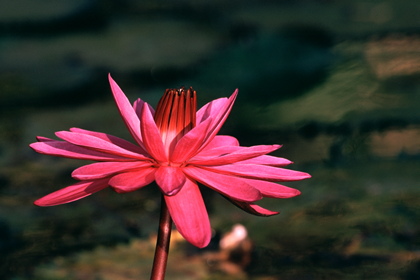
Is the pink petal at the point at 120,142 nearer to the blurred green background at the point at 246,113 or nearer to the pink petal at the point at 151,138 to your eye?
the pink petal at the point at 151,138

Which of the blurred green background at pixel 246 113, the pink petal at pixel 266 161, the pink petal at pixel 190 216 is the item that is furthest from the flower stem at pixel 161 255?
the blurred green background at pixel 246 113

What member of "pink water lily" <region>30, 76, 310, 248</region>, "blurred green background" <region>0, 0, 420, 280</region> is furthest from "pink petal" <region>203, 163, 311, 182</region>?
"blurred green background" <region>0, 0, 420, 280</region>

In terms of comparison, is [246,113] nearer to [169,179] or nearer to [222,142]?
[222,142]

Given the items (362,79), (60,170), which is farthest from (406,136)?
(60,170)

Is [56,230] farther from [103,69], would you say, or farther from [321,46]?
[321,46]

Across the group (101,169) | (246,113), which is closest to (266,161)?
(101,169)

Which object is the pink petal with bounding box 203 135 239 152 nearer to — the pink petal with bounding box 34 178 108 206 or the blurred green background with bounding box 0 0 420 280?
the pink petal with bounding box 34 178 108 206
